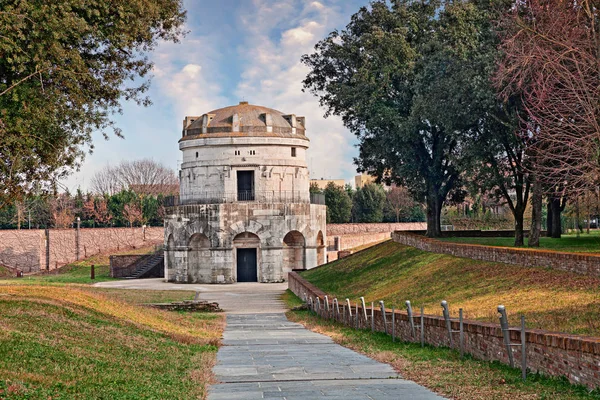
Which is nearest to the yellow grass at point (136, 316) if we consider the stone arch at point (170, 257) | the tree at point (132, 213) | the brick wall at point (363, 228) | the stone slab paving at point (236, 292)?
the stone slab paving at point (236, 292)

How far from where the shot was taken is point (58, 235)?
6794 cm

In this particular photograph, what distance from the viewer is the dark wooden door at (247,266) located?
55281 millimetres

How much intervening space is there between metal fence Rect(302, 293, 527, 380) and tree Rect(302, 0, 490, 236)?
10.3m

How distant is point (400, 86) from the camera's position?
41500mm

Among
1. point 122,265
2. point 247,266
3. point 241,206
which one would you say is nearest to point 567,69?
point 241,206

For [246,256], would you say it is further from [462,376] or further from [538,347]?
[538,347]

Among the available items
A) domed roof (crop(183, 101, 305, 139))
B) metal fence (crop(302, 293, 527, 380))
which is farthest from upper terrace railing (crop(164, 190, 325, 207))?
metal fence (crop(302, 293, 527, 380))

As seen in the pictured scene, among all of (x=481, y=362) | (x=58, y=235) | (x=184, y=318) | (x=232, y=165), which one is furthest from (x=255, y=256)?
(x=481, y=362)

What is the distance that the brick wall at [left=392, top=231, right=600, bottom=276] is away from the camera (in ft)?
61.2

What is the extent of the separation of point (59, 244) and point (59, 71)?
50.7 m

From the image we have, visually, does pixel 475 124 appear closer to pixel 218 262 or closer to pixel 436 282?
pixel 436 282

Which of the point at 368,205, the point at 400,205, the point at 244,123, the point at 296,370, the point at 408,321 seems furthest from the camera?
the point at 400,205

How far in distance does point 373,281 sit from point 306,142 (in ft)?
85.3

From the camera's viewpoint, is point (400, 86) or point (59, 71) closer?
point (59, 71)
